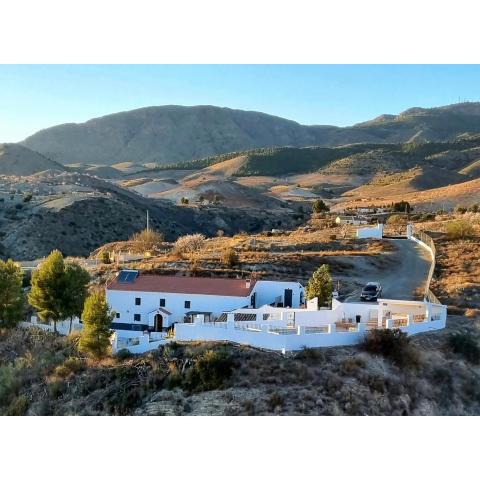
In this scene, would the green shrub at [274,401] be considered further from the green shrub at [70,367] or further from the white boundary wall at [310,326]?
the green shrub at [70,367]

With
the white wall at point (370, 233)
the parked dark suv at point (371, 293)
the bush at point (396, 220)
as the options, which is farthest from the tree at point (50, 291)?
the bush at point (396, 220)

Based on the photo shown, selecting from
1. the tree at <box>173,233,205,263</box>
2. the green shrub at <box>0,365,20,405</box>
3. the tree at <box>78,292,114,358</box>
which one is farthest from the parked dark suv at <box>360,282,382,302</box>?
the tree at <box>173,233,205,263</box>

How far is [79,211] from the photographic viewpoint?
61.5 meters

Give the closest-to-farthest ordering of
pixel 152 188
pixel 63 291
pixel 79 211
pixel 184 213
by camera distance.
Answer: pixel 63 291 → pixel 79 211 → pixel 184 213 → pixel 152 188

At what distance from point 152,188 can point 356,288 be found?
294 ft

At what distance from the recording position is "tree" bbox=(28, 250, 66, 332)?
2502 cm

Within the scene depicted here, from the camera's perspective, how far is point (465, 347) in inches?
796

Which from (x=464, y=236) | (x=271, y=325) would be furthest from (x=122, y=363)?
(x=464, y=236)

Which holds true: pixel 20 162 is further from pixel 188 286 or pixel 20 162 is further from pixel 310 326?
pixel 310 326

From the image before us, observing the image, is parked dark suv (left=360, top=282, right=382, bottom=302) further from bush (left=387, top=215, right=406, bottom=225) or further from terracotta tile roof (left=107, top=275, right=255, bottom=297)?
bush (left=387, top=215, right=406, bottom=225)

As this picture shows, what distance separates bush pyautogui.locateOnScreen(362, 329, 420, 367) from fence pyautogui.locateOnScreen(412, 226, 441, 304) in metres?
6.40

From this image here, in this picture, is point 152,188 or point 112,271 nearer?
point 112,271

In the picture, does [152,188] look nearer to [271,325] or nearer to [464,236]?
[464,236]

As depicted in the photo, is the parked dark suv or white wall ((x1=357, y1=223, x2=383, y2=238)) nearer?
the parked dark suv
